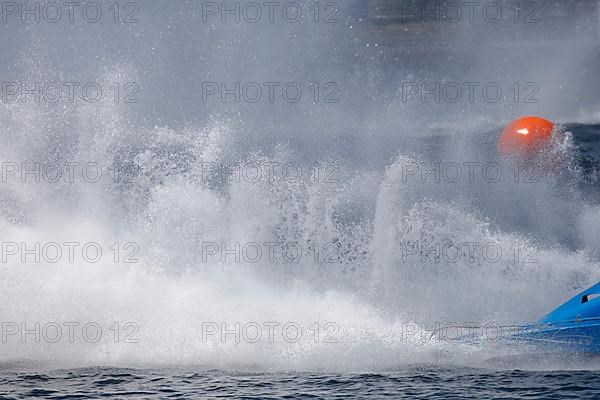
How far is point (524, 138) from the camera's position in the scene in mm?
22938

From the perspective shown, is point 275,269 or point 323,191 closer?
point 275,269

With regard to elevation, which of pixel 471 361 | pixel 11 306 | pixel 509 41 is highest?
pixel 509 41

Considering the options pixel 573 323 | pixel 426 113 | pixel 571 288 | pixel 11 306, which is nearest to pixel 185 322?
pixel 11 306

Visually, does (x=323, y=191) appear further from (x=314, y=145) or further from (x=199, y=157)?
(x=314, y=145)

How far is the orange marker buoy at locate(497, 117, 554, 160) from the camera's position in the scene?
2248cm

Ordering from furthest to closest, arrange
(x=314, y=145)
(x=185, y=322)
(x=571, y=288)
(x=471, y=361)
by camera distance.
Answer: (x=314, y=145)
(x=571, y=288)
(x=185, y=322)
(x=471, y=361)

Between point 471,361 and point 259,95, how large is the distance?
16.8 meters

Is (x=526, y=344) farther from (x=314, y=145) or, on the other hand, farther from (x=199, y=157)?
(x=314, y=145)

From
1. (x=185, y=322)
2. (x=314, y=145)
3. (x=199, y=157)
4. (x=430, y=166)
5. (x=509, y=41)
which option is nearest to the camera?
(x=185, y=322)

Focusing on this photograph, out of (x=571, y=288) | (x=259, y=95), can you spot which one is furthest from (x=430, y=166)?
(x=259, y=95)

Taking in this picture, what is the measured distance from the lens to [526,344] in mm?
11883

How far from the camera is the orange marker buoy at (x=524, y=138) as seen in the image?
22.5 m

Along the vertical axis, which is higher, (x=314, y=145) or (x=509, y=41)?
(x=509, y=41)

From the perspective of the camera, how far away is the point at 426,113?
30.3m
